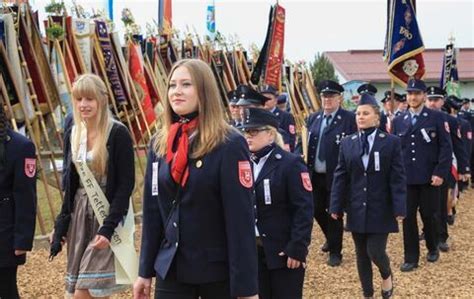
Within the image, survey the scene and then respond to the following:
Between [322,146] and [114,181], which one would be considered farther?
[322,146]

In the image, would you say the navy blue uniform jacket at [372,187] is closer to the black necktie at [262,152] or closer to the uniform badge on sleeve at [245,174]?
the black necktie at [262,152]

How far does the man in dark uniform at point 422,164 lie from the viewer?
7.22 m

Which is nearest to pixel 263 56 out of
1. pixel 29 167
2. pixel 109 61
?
pixel 109 61

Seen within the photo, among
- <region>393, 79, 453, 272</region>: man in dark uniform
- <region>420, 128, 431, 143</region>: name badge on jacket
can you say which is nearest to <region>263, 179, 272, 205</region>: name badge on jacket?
<region>393, 79, 453, 272</region>: man in dark uniform

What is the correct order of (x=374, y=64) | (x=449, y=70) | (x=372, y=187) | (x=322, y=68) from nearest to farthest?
(x=372, y=187)
(x=449, y=70)
(x=322, y=68)
(x=374, y=64)

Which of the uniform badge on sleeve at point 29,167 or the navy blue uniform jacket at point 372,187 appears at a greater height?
the uniform badge on sleeve at point 29,167

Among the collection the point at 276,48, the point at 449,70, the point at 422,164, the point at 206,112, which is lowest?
the point at 422,164

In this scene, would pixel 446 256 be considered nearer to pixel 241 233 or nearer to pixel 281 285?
pixel 281 285

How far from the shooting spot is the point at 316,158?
25.9 feet

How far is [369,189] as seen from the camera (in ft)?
19.0

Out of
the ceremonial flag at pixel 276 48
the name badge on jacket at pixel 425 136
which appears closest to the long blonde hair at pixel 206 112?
the name badge on jacket at pixel 425 136

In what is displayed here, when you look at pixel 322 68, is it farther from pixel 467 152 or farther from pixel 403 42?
pixel 403 42

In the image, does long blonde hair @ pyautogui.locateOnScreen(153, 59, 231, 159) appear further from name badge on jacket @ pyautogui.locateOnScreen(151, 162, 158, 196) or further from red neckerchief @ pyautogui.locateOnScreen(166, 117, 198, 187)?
name badge on jacket @ pyautogui.locateOnScreen(151, 162, 158, 196)

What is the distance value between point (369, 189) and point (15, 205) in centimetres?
315
